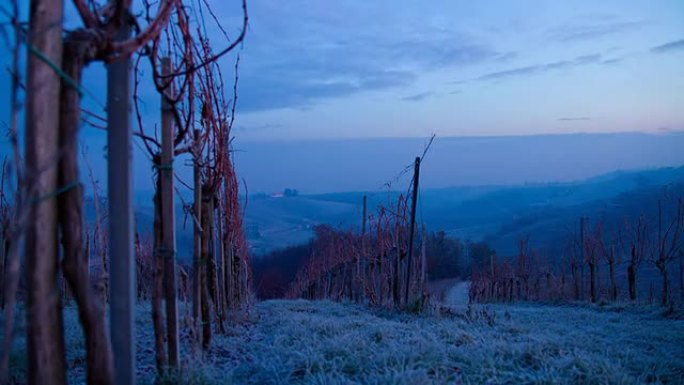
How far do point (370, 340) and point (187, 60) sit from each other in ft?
8.19

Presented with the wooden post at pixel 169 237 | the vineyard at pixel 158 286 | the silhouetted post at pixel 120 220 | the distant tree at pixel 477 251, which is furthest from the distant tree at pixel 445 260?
the silhouetted post at pixel 120 220

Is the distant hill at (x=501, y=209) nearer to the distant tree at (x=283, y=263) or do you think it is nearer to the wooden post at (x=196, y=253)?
the distant tree at (x=283, y=263)

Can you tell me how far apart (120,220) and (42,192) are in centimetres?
42

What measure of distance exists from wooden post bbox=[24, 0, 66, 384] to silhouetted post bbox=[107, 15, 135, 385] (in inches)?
13.2

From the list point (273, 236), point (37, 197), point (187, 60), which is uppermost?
point (187, 60)

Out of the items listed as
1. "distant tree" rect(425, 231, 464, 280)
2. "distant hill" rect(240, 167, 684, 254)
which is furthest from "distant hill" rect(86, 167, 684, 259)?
"distant tree" rect(425, 231, 464, 280)

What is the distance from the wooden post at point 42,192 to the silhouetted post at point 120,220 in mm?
336

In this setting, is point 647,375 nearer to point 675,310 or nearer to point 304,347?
point 304,347

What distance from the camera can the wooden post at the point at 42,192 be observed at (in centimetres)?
178

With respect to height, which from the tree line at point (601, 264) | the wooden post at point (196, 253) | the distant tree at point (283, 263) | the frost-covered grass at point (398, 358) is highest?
the wooden post at point (196, 253)

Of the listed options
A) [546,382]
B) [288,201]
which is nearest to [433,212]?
[288,201]

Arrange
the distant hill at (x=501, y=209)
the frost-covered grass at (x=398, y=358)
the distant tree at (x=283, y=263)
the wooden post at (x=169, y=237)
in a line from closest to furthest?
1. the wooden post at (x=169, y=237)
2. the frost-covered grass at (x=398, y=358)
3. the distant hill at (x=501, y=209)
4. the distant tree at (x=283, y=263)

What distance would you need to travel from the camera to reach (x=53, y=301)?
1834 mm

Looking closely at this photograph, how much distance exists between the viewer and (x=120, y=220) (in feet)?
7.18
